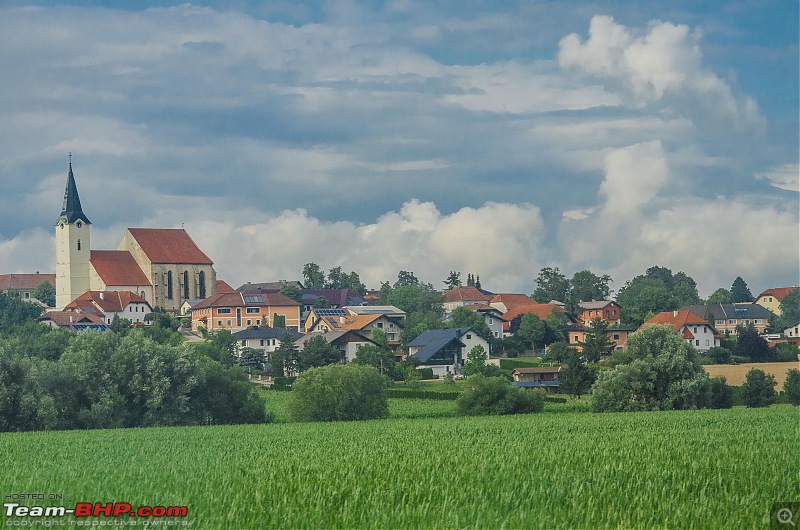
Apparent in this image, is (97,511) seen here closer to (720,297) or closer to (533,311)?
(533,311)

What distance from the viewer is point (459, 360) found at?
104562mm

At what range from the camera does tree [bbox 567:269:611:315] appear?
17462 centimetres

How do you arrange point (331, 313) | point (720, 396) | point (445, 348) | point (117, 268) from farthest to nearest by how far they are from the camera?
point (117, 268) → point (331, 313) → point (445, 348) → point (720, 396)

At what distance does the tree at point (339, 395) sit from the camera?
51.5 metres

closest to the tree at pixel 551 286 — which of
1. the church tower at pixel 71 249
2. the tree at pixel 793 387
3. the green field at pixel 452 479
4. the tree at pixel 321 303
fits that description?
the tree at pixel 321 303

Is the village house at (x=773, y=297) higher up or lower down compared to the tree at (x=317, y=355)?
higher up

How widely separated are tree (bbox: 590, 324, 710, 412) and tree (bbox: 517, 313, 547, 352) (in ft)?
193

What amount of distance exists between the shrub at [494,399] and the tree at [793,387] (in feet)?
58.9

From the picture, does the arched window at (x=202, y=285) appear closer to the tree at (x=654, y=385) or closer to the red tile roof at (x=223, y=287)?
the red tile roof at (x=223, y=287)

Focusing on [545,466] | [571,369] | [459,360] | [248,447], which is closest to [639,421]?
[248,447]

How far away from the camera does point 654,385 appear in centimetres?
5362

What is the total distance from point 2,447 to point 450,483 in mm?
20599

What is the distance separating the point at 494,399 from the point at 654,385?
836 cm

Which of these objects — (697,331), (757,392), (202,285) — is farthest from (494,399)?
(202,285)
